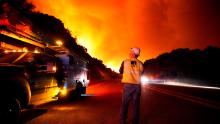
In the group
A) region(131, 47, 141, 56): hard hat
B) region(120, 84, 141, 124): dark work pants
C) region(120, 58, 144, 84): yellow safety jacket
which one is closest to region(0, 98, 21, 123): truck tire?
region(120, 84, 141, 124): dark work pants

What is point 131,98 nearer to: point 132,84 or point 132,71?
point 132,84

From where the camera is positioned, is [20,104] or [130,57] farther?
[20,104]

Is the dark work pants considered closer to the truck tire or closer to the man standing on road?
the man standing on road

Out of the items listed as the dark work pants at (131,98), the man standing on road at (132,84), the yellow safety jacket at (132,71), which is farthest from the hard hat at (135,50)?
the dark work pants at (131,98)

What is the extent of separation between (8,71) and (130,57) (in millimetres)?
3152

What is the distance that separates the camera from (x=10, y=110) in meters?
7.05

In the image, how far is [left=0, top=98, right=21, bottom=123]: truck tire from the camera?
22.4 feet

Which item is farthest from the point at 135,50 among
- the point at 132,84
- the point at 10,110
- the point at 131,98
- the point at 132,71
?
the point at 10,110

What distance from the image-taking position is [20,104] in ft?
25.1

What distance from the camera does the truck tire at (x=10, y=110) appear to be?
22.4 feet

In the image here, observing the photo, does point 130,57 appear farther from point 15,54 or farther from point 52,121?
point 15,54

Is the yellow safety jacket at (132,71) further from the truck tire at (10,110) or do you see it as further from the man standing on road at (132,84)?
the truck tire at (10,110)

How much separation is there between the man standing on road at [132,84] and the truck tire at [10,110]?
275cm

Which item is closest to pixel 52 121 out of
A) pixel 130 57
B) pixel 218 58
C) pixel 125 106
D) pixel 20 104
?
pixel 20 104
